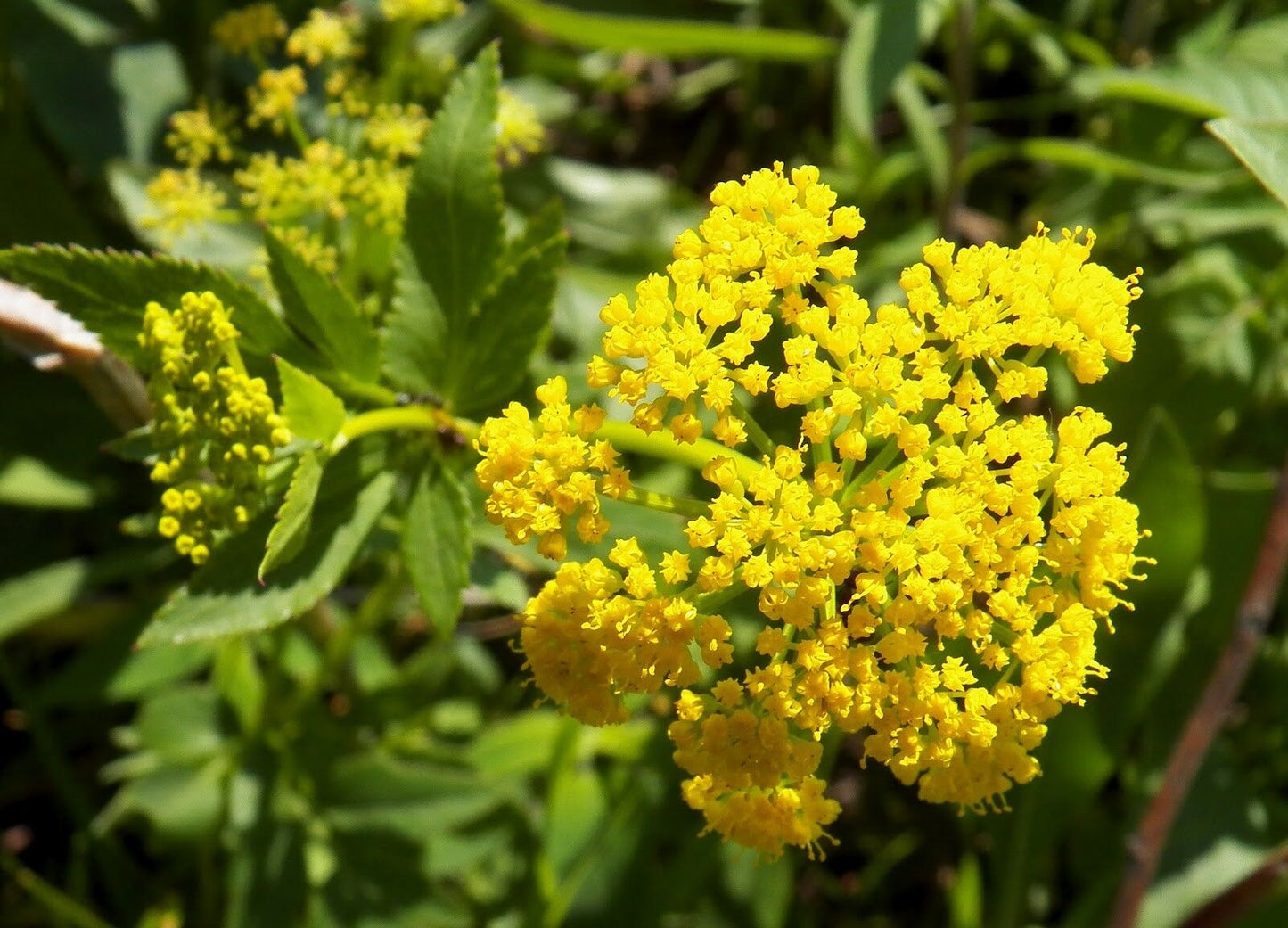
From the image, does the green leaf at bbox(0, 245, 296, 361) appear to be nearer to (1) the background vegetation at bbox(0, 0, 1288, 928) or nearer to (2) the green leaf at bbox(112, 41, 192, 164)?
(1) the background vegetation at bbox(0, 0, 1288, 928)

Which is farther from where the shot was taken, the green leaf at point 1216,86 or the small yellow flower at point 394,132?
the green leaf at point 1216,86

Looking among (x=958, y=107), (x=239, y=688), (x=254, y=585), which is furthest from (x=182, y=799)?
(x=958, y=107)

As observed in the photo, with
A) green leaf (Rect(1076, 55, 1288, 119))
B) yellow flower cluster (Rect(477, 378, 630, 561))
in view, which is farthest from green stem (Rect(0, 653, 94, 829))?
green leaf (Rect(1076, 55, 1288, 119))

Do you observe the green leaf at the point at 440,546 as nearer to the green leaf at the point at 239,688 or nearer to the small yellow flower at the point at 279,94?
the small yellow flower at the point at 279,94

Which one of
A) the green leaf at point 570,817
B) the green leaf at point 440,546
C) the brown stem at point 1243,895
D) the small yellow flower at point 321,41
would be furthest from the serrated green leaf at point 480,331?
the brown stem at point 1243,895

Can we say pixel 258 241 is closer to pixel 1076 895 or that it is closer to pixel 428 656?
pixel 428 656

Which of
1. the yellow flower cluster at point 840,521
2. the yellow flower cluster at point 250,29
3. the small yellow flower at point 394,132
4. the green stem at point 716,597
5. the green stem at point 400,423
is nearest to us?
the yellow flower cluster at point 840,521

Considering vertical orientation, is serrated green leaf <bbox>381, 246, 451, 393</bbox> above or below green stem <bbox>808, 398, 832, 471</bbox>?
below

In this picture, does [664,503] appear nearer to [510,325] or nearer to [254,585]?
[510,325]
